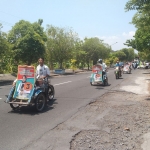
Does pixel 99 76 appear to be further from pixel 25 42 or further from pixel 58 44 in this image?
pixel 58 44

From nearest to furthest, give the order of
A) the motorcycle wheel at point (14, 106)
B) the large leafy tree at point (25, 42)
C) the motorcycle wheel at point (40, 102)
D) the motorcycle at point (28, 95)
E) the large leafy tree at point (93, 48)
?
the motorcycle at point (28, 95) < the motorcycle wheel at point (40, 102) < the motorcycle wheel at point (14, 106) < the large leafy tree at point (25, 42) < the large leafy tree at point (93, 48)

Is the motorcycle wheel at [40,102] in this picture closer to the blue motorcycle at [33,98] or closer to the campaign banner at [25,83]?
the blue motorcycle at [33,98]

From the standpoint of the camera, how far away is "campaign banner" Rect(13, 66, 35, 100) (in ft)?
24.2

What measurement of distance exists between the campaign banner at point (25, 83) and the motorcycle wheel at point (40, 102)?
12.9 inches

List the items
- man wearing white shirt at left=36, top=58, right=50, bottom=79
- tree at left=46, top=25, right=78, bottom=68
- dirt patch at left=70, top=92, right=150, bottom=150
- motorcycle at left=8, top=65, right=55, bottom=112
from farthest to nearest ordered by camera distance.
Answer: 1. tree at left=46, top=25, right=78, bottom=68
2. man wearing white shirt at left=36, top=58, right=50, bottom=79
3. motorcycle at left=8, top=65, right=55, bottom=112
4. dirt patch at left=70, top=92, right=150, bottom=150

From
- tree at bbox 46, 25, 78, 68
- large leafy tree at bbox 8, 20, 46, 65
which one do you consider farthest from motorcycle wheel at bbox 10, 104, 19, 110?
tree at bbox 46, 25, 78, 68

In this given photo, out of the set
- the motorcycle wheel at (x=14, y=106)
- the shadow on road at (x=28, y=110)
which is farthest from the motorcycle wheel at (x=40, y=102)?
the motorcycle wheel at (x=14, y=106)

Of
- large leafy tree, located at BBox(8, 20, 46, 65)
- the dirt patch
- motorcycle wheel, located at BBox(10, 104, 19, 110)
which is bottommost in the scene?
the dirt patch

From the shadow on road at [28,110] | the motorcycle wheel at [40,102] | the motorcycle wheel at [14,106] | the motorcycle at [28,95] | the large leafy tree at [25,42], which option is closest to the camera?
the shadow on road at [28,110]

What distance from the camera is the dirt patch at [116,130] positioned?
4668mm

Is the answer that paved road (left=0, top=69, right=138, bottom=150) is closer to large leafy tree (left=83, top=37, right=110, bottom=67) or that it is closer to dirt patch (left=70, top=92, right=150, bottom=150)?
dirt patch (left=70, top=92, right=150, bottom=150)

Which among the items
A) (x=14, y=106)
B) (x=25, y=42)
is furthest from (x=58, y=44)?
(x=14, y=106)

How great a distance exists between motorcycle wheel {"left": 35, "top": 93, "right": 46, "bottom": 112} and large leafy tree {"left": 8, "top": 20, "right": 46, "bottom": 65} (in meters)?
15.8

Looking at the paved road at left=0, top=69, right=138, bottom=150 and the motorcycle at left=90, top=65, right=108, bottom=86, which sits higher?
the motorcycle at left=90, top=65, right=108, bottom=86
